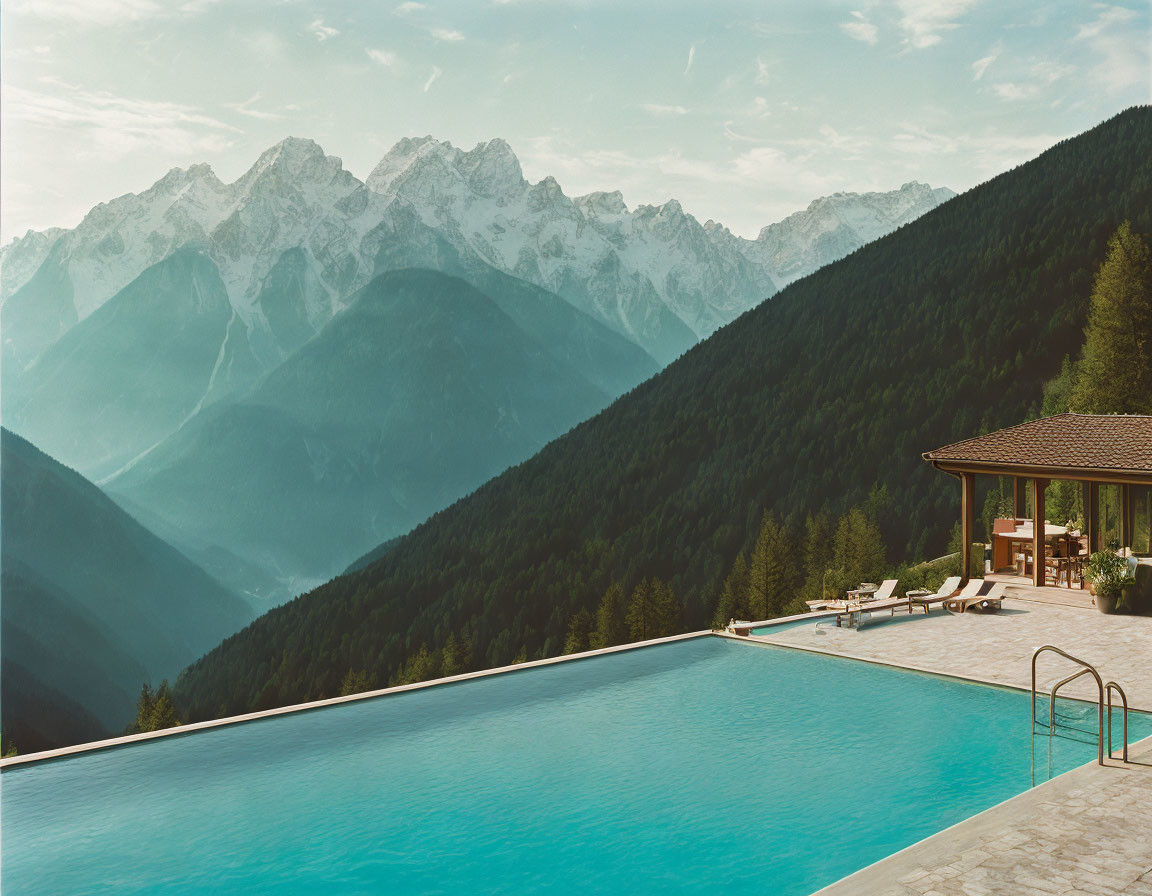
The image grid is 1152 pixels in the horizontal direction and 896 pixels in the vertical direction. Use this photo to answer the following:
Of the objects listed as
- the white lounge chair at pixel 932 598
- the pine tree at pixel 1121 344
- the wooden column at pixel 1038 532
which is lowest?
the white lounge chair at pixel 932 598

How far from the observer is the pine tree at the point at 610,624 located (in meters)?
58.5

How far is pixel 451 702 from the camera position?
560 inches

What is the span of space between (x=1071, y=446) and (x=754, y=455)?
6510cm

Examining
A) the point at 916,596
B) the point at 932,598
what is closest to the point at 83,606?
the point at 916,596

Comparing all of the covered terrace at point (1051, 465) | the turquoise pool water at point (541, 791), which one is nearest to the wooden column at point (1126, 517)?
the covered terrace at point (1051, 465)

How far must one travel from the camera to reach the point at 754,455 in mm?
85188

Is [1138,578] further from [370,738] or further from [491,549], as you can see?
[491,549]

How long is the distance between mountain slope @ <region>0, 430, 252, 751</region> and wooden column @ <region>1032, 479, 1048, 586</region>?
316ft

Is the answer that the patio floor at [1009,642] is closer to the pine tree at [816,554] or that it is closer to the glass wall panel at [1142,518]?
the glass wall panel at [1142,518]

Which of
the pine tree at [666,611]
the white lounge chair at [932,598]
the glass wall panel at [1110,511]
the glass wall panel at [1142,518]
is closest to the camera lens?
the white lounge chair at [932,598]

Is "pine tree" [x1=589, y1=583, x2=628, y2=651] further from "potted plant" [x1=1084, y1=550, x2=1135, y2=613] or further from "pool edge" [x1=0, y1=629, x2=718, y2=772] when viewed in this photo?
"pool edge" [x1=0, y1=629, x2=718, y2=772]

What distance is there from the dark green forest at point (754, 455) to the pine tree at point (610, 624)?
0.62 ft

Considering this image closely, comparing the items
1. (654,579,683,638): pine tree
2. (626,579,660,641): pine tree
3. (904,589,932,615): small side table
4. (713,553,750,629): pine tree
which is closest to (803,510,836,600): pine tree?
(713,553,750,629): pine tree

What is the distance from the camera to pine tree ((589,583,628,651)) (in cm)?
5847
